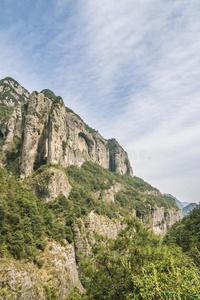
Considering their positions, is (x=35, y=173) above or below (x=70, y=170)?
below

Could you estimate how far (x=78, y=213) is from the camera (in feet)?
155

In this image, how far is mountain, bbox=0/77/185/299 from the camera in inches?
903

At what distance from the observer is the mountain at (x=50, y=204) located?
903 inches

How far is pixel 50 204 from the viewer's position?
144 ft

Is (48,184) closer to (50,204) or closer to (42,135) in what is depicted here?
(50,204)

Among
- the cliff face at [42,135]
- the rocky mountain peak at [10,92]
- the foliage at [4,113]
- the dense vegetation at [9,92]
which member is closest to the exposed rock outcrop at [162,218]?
the cliff face at [42,135]

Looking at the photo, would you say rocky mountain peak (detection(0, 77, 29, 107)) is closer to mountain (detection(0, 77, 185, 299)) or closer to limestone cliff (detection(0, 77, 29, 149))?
limestone cliff (detection(0, 77, 29, 149))

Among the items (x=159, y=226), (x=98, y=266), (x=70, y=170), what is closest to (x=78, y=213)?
(x=70, y=170)

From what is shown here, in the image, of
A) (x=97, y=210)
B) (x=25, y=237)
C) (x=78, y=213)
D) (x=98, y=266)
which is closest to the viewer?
(x=98, y=266)

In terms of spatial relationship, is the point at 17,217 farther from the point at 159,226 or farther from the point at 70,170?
the point at 159,226

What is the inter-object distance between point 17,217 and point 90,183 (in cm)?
5192

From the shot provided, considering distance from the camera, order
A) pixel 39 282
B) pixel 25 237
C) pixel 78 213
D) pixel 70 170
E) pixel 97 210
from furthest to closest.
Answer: pixel 70 170
pixel 97 210
pixel 78 213
pixel 25 237
pixel 39 282

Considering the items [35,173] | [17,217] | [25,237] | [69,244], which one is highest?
[35,173]

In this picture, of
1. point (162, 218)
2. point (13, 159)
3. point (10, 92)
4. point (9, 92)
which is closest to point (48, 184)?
point (13, 159)
